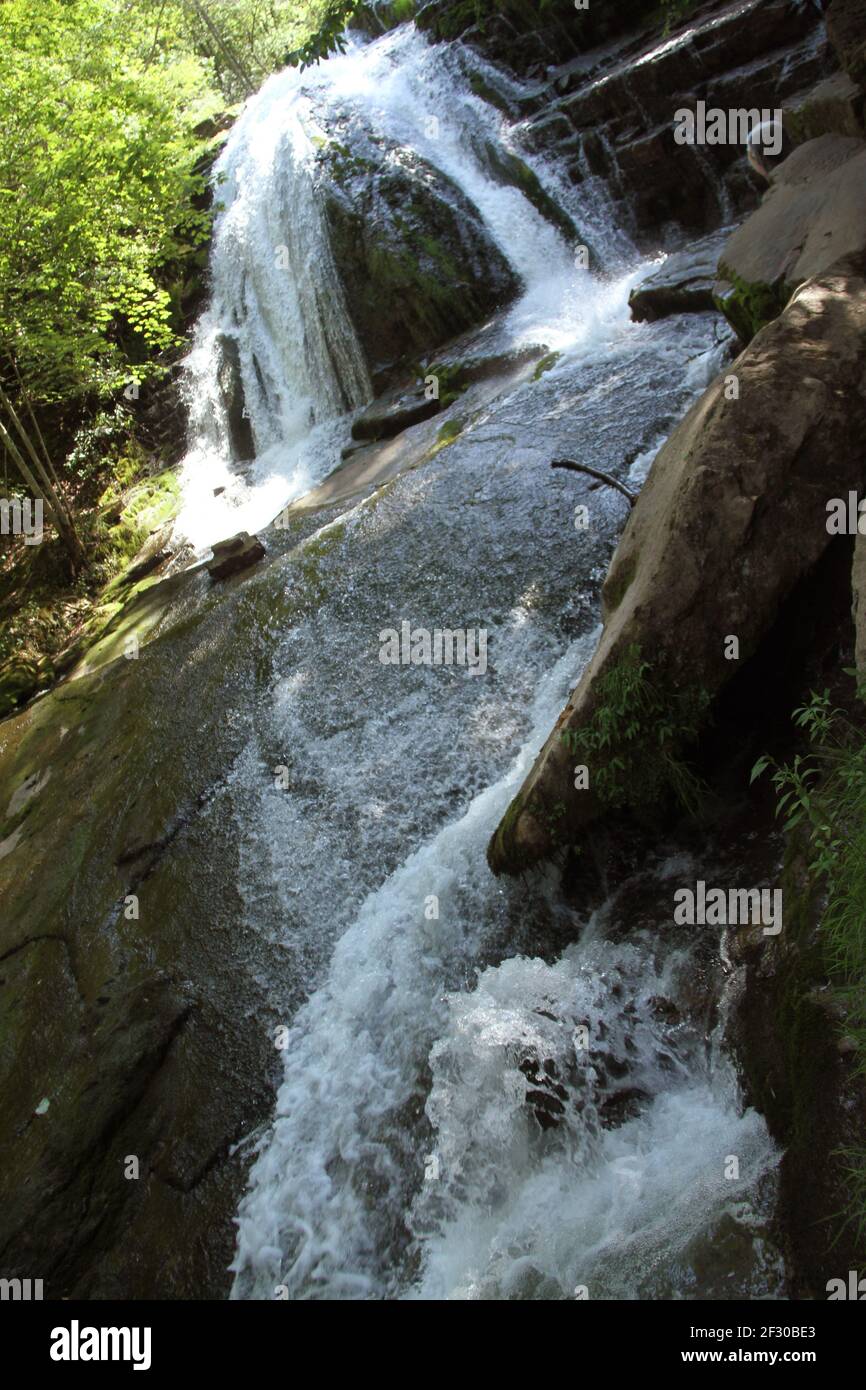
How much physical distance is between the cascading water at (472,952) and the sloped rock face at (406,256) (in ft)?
10.3

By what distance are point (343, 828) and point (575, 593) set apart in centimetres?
226

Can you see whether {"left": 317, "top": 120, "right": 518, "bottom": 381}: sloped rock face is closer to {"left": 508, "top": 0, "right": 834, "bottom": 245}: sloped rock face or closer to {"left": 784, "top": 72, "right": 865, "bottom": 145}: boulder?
{"left": 508, "top": 0, "right": 834, "bottom": 245}: sloped rock face

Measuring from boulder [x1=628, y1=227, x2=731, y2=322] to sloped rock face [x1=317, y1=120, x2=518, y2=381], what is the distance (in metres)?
3.59

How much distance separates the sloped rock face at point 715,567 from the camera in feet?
13.6

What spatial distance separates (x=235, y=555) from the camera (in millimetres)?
8789

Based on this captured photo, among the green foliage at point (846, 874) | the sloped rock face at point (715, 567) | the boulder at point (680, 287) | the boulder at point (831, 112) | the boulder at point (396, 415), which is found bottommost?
the green foliage at point (846, 874)

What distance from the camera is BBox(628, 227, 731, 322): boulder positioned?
8.79 meters

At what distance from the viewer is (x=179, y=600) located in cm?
928

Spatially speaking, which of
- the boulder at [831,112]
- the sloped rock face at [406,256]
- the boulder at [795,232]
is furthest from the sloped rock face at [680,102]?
the boulder at [795,232]

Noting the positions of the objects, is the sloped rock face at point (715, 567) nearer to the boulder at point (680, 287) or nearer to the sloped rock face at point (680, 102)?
the boulder at point (680, 287)

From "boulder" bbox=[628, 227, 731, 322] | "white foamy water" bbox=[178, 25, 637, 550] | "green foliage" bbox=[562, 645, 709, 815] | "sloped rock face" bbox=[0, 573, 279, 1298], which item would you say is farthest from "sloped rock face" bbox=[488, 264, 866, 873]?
"white foamy water" bbox=[178, 25, 637, 550]

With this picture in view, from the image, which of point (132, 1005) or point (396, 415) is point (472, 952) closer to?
point (132, 1005)

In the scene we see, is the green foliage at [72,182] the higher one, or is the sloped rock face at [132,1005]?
the green foliage at [72,182]
